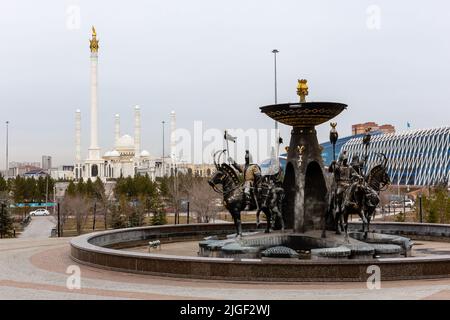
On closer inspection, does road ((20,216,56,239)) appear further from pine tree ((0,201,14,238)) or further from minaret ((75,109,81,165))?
minaret ((75,109,81,165))

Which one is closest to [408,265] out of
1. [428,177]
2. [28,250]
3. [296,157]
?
[296,157]

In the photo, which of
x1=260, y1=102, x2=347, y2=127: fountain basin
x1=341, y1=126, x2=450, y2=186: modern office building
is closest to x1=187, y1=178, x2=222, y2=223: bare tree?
x1=260, y1=102, x2=347, y2=127: fountain basin

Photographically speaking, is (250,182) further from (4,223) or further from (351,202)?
(4,223)

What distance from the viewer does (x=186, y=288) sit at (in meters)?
13.0

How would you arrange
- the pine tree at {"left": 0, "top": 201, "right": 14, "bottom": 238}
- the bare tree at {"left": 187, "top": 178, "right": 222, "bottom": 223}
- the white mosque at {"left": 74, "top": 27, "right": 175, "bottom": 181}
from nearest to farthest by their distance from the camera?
→ the pine tree at {"left": 0, "top": 201, "right": 14, "bottom": 238}, the bare tree at {"left": 187, "top": 178, "right": 222, "bottom": 223}, the white mosque at {"left": 74, "top": 27, "right": 175, "bottom": 181}

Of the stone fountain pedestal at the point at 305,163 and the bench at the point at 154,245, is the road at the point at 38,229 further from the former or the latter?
the stone fountain pedestal at the point at 305,163

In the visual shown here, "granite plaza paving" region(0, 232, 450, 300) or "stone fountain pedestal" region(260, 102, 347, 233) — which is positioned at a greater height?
"stone fountain pedestal" region(260, 102, 347, 233)

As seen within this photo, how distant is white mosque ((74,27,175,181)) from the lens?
118 metres

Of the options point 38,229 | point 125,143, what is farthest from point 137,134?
point 38,229

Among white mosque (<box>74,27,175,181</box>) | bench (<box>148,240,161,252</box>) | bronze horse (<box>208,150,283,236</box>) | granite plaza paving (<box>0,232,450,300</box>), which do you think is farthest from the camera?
white mosque (<box>74,27,175,181</box>)

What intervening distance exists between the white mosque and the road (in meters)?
61.7

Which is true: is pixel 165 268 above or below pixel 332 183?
below
